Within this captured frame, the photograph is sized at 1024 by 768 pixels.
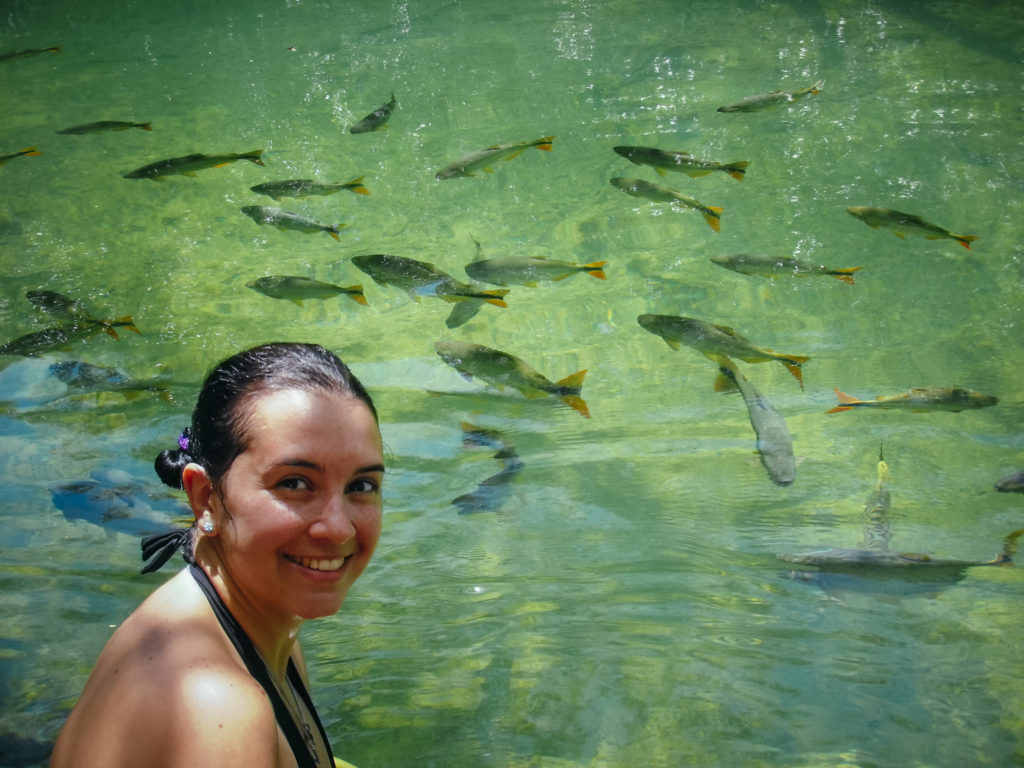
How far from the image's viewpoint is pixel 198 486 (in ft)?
5.74

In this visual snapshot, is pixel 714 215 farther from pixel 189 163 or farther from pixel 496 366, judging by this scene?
pixel 189 163

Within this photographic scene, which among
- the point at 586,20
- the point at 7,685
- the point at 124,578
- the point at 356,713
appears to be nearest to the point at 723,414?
the point at 356,713

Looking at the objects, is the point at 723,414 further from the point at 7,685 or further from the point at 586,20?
the point at 586,20

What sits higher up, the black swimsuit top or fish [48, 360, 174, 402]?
the black swimsuit top

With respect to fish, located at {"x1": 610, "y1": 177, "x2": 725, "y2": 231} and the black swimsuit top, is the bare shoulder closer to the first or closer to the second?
the black swimsuit top

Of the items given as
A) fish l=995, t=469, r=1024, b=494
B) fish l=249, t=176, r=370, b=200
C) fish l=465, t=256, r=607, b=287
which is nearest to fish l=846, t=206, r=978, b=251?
fish l=995, t=469, r=1024, b=494

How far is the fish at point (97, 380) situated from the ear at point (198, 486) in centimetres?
388

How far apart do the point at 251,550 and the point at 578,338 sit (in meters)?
4.65

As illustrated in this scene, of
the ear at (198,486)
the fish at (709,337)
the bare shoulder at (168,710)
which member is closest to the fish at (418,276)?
the fish at (709,337)

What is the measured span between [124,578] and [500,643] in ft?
5.59

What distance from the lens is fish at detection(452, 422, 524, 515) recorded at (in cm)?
465

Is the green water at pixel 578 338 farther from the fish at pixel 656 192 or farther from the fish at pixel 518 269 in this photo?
the fish at pixel 656 192

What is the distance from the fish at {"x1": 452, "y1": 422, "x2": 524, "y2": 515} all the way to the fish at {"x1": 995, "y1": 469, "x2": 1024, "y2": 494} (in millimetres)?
2439

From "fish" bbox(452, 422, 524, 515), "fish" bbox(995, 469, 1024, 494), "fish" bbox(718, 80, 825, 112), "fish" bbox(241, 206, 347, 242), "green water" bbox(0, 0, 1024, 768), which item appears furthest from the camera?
"fish" bbox(718, 80, 825, 112)
